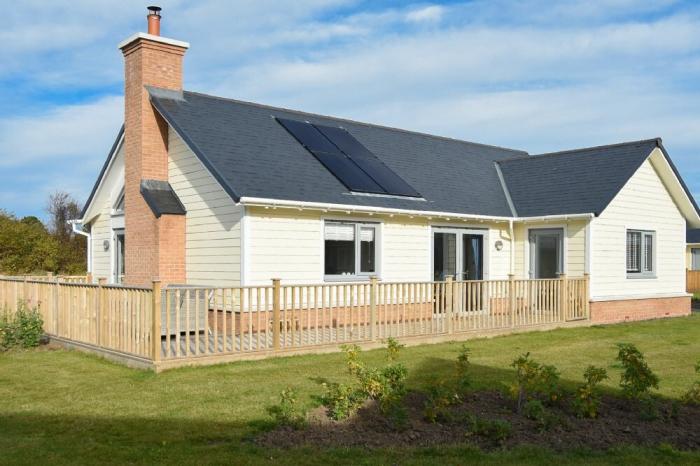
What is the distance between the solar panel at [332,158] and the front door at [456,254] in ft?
8.50

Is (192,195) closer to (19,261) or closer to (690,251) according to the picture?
(19,261)

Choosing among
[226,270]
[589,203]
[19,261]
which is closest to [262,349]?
[226,270]

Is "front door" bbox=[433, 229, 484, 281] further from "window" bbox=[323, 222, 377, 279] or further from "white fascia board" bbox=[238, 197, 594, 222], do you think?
"window" bbox=[323, 222, 377, 279]

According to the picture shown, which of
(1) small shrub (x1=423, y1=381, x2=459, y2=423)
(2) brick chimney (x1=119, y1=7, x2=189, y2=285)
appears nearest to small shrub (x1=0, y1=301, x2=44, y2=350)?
(2) brick chimney (x1=119, y1=7, x2=189, y2=285)

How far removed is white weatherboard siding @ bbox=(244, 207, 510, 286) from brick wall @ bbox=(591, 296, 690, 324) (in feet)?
15.5

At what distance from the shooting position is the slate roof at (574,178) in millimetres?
18672

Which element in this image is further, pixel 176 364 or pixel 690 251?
pixel 690 251

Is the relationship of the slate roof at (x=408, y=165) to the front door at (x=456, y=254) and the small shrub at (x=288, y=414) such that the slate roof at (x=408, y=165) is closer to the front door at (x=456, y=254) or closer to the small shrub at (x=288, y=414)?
→ the front door at (x=456, y=254)

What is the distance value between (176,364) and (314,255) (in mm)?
5353

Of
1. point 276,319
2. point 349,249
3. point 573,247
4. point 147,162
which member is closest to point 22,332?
point 147,162

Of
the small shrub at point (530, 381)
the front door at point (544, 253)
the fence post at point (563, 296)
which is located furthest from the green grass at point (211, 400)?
the front door at point (544, 253)

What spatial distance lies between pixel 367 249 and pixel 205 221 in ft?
12.8

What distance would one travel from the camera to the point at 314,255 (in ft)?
50.1

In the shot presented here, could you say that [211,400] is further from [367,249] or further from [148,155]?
[148,155]
